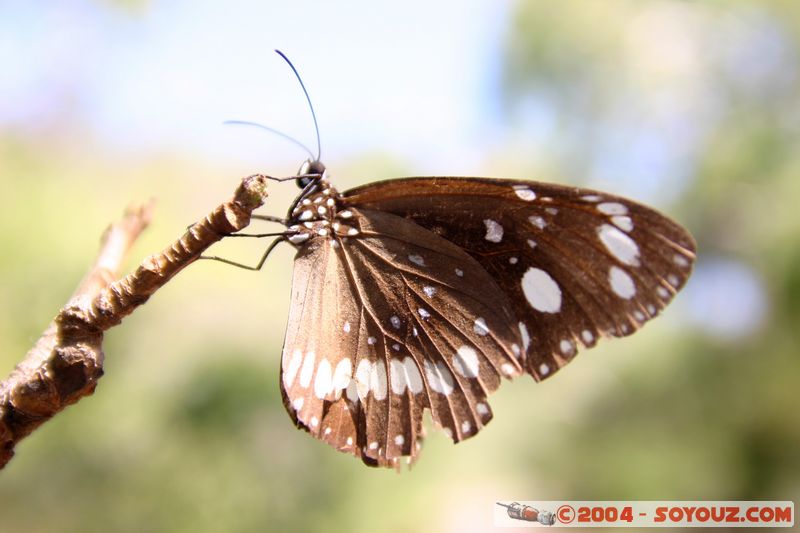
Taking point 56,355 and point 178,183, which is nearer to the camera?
point 56,355

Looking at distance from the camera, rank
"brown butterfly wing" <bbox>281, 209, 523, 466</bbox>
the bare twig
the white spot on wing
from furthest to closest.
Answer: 1. the white spot on wing
2. "brown butterfly wing" <bbox>281, 209, 523, 466</bbox>
3. the bare twig

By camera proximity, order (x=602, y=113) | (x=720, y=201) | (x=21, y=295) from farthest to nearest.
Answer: (x=602, y=113) < (x=720, y=201) < (x=21, y=295)

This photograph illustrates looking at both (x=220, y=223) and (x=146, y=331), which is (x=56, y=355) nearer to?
(x=220, y=223)

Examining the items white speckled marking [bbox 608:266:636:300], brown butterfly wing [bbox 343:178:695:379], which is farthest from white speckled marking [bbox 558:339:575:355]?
white speckled marking [bbox 608:266:636:300]

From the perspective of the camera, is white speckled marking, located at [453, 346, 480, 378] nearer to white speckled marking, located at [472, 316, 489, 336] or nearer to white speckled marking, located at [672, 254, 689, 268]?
white speckled marking, located at [472, 316, 489, 336]

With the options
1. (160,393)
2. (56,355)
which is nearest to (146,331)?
(160,393)

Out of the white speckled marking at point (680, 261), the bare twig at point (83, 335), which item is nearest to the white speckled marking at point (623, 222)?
the white speckled marking at point (680, 261)

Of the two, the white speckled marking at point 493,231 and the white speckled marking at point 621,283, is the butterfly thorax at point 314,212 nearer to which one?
the white speckled marking at point 493,231
